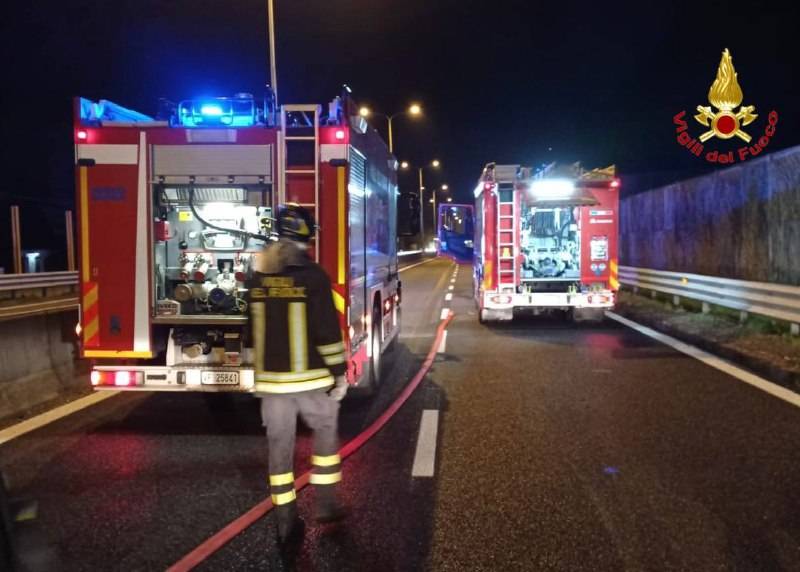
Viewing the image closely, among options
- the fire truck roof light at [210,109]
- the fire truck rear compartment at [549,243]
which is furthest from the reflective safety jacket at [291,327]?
the fire truck rear compartment at [549,243]

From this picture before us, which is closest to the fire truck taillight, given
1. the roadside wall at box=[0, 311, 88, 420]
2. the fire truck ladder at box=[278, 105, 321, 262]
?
the roadside wall at box=[0, 311, 88, 420]

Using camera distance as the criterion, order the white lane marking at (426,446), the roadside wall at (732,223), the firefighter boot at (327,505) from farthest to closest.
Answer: the roadside wall at (732,223), the white lane marking at (426,446), the firefighter boot at (327,505)

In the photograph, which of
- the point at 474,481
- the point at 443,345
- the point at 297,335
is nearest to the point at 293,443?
the point at 297,335

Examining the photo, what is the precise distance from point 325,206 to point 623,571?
386cm

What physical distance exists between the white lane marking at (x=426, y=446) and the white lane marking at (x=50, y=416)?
3.54 metres

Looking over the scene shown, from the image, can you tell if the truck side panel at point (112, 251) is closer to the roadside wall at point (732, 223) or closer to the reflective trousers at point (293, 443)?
the reflective trousers at point (293, 443)

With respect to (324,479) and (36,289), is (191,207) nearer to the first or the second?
(324,479)

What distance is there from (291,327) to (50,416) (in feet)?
14.0

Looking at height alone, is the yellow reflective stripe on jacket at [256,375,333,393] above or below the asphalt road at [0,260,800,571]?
above

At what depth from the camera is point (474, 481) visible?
543cm

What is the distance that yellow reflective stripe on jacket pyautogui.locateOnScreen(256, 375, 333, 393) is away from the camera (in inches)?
175

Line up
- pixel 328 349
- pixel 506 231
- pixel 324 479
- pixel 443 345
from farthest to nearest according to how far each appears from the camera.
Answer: pixel 506 231, pixel 443 345, pixel 324 479, pixel 328 349

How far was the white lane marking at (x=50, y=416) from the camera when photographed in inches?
268

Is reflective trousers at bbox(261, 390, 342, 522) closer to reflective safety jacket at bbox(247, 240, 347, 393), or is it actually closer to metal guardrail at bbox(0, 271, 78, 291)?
reflective safety jacket at bbox(247, 240, 347, 393)
